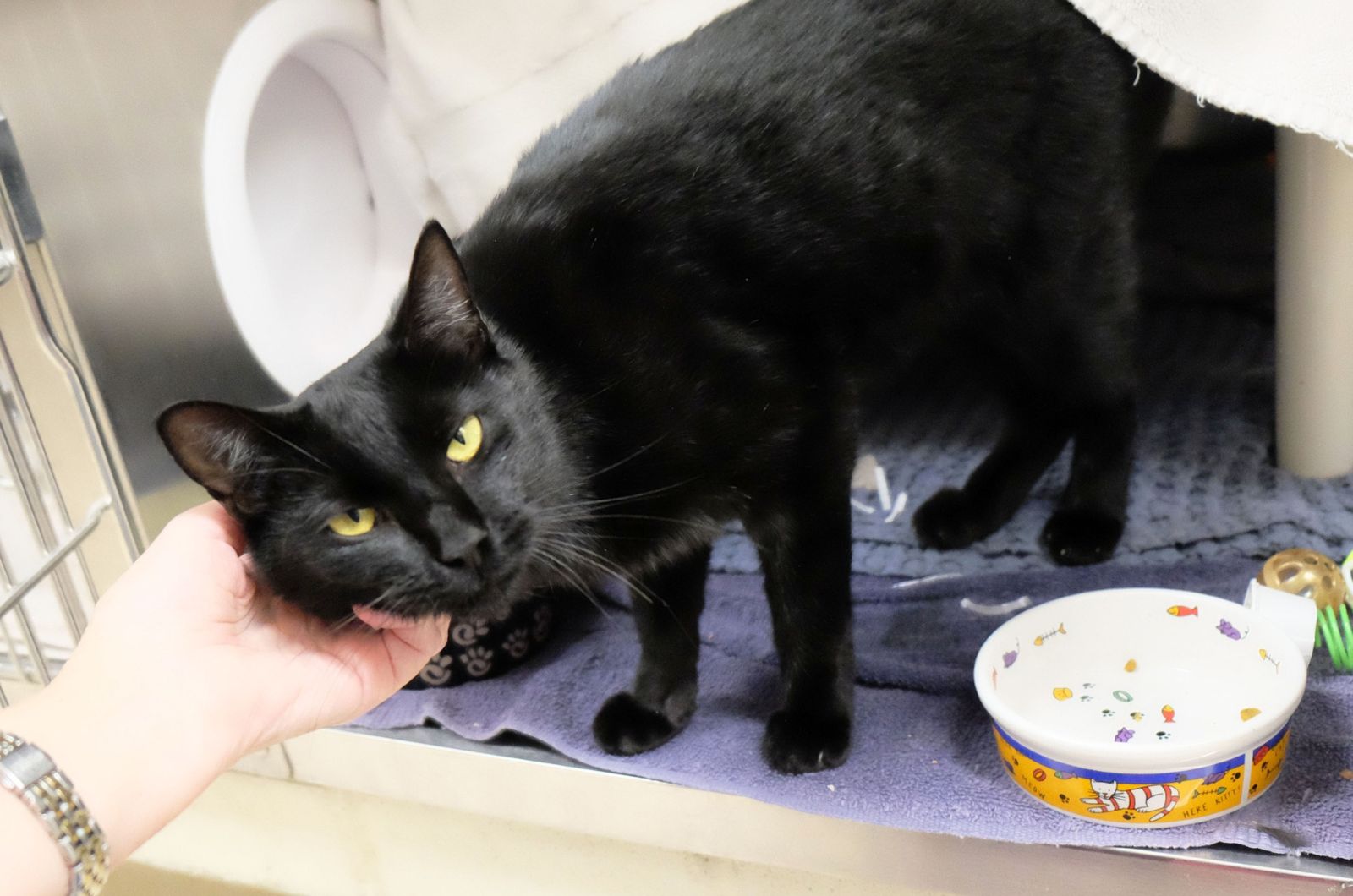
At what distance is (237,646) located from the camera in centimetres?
78

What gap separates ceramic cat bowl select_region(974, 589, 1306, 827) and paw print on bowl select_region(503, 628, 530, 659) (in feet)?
1.71

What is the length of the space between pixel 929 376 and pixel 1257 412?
0.43m

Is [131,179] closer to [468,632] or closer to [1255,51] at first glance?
[468,632]

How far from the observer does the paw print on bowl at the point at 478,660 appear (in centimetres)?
121

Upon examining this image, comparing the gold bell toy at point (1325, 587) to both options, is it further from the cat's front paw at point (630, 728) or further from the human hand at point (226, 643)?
the human hand at point (226, 643)

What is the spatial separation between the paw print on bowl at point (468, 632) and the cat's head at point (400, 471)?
41cm

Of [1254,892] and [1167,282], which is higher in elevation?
[1167,282]

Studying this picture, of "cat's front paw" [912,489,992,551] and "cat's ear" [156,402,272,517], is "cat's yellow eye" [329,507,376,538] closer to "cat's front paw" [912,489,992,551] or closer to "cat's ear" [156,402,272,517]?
"cat's ear" [156,402,272,517]

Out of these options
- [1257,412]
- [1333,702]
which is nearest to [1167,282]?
[1257,412]

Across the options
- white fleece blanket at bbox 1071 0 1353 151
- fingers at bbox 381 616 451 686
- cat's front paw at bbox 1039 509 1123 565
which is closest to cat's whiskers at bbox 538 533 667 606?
fingers at bbox 381 616 451 686

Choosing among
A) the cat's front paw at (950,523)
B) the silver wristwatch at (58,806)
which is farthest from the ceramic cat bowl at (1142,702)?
the silver wristwatch at (58,806)

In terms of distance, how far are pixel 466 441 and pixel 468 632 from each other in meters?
0.48

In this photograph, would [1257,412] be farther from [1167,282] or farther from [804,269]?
[804,269]

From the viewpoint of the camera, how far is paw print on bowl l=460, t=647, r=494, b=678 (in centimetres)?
121
